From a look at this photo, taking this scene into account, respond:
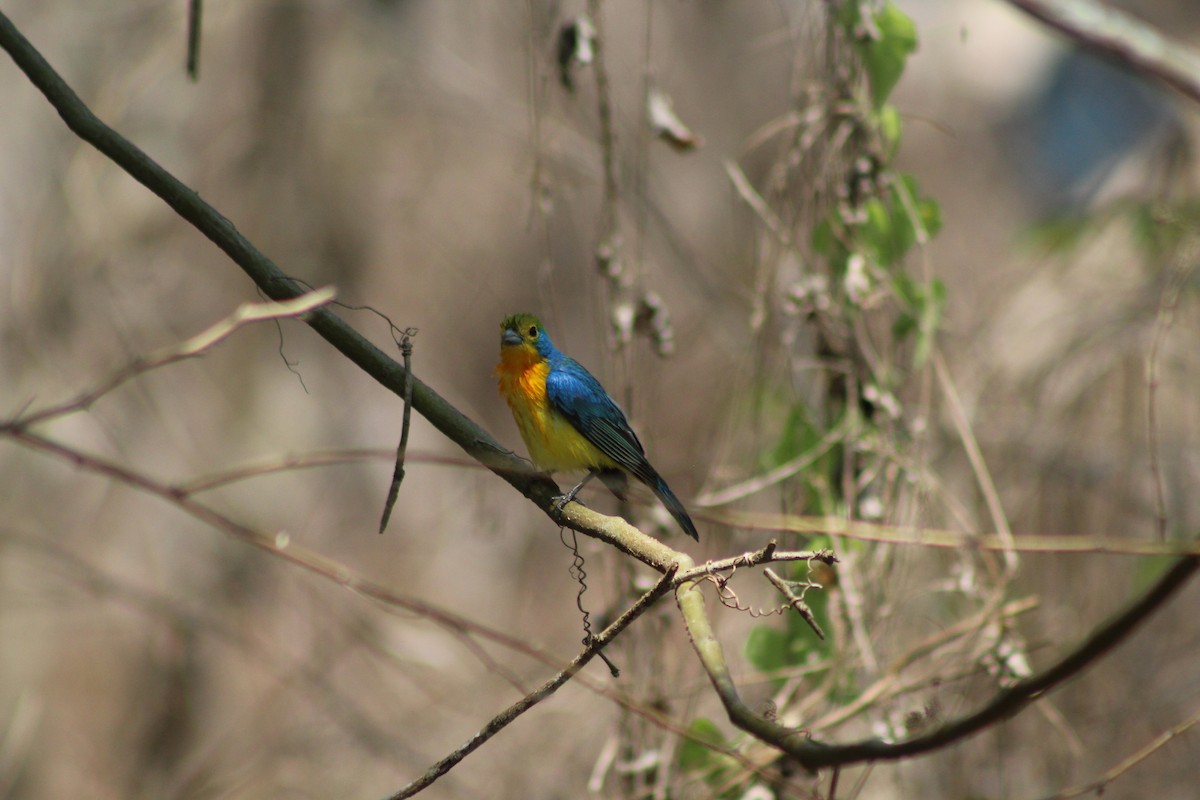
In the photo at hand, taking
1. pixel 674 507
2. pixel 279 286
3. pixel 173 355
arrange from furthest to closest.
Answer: pixel 674 507 → pixel 279 286 → pixel 173 355

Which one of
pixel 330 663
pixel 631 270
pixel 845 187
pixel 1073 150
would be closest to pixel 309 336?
pixel 330 663

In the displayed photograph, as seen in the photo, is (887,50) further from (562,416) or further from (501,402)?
(501,402)

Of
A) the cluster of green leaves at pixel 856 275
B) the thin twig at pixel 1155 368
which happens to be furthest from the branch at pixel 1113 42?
the cluster of green leaves at pixel 856 275

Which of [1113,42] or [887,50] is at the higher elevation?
[887,50]

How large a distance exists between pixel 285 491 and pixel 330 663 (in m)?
2.37

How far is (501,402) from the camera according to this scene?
1037cm

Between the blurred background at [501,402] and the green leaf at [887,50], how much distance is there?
175 millimetres

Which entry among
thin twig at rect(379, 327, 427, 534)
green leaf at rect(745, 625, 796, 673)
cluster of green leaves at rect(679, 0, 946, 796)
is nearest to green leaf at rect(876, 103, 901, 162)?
cluster of green leaves at rect(679, 0, 946, 796)

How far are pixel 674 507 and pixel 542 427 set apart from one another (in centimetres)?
79

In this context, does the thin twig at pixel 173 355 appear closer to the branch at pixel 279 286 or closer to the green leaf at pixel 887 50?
the branch at pixel 279 286

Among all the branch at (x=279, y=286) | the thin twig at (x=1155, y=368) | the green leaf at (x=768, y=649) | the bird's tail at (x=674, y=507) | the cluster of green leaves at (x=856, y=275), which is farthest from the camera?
the green leaf at (x=768, y=649)

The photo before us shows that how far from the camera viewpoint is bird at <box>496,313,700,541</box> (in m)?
4.05

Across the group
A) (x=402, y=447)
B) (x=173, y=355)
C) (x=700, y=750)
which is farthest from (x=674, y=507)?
(x=173, y=355)

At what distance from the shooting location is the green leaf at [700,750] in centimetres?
364
